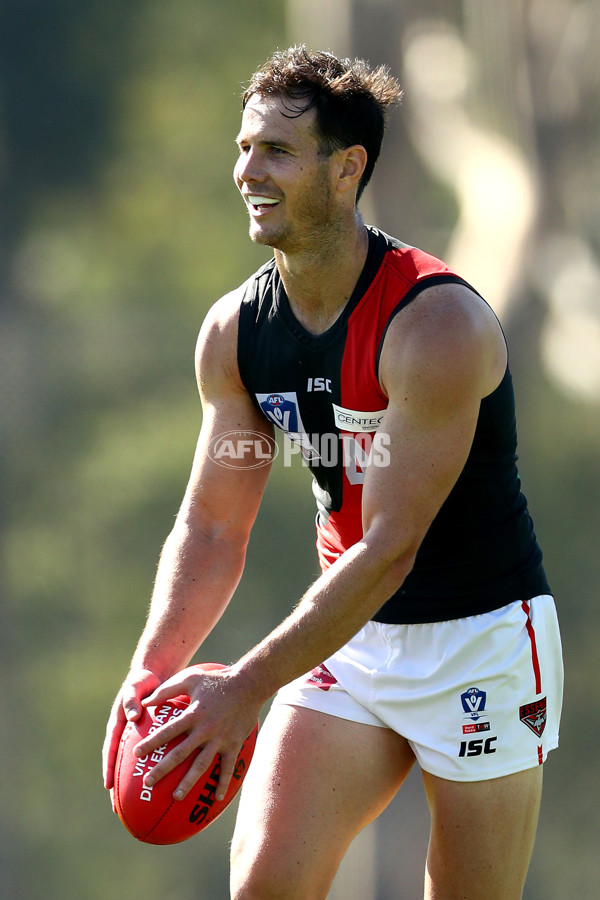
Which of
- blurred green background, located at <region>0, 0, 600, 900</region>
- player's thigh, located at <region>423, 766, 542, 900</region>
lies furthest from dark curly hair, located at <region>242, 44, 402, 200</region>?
blurred green background, located at <region>0, 0, 600, 900</region>

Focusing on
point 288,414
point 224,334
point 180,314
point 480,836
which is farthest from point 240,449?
point 180,314

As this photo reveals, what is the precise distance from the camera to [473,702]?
7.43 ft

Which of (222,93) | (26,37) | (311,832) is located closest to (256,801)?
(311,832)

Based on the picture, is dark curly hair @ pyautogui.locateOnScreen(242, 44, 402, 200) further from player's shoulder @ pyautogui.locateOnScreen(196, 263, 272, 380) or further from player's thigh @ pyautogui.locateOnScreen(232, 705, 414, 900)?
player's thigh @ pyautogui.locateOnScreen(232, 705, 414, 900)

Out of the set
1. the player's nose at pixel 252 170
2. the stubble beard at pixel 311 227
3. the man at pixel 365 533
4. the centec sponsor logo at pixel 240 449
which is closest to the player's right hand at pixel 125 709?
the man at pixel 365 533

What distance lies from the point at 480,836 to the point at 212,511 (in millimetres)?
931

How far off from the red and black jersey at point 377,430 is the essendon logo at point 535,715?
234mm

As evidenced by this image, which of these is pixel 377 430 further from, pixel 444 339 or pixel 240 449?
pixel 240 449

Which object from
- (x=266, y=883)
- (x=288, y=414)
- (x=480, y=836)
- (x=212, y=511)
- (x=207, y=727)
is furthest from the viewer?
(x=212, y=511)

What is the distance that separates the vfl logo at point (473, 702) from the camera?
2.26 meters

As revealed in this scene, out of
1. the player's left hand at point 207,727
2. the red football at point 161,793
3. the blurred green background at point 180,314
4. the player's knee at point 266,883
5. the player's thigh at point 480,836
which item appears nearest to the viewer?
the player's left hand at point 207,727

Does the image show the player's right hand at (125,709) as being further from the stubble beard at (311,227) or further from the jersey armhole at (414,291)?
the stubble beard at (311,227)

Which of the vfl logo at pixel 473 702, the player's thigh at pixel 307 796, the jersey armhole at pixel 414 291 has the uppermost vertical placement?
the jersey armhole at pixel 414 291

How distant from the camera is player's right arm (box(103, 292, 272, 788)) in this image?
238cm
